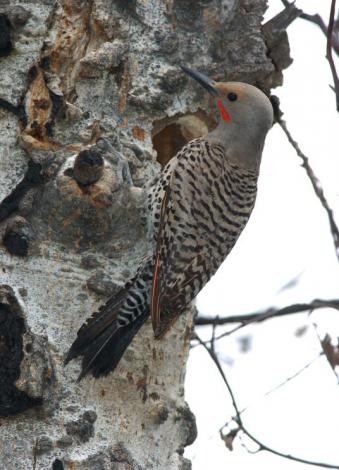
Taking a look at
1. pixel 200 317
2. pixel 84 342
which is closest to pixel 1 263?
pixel 84 342

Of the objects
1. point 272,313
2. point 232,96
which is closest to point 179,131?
point 232,96

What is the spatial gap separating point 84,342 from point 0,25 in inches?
48.6

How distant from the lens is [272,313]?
12.0ft

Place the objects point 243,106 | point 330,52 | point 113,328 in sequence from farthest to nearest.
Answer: point 243,106 < point 113,328 < point 330,52

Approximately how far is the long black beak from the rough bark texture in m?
0.04

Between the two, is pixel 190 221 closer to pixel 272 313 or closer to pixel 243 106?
pixel 272 313

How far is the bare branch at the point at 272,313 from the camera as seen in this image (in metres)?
3.32

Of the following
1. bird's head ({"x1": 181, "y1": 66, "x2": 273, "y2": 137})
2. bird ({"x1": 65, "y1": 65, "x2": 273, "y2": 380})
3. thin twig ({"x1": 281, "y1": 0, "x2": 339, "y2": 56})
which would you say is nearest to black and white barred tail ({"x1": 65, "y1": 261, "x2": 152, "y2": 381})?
bird ({"x1": 65, "y1": 65, "x2": 273, "y2": 380})

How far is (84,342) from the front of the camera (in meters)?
2.97

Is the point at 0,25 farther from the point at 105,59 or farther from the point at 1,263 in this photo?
the point at 1,263

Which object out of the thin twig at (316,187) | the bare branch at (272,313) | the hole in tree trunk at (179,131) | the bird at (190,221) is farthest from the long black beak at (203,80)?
the bare branch at (272,313)

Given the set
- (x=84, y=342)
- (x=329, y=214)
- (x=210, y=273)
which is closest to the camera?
(x=84, y=342)

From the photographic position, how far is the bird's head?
4.00 meters

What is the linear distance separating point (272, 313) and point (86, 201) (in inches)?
38.5
